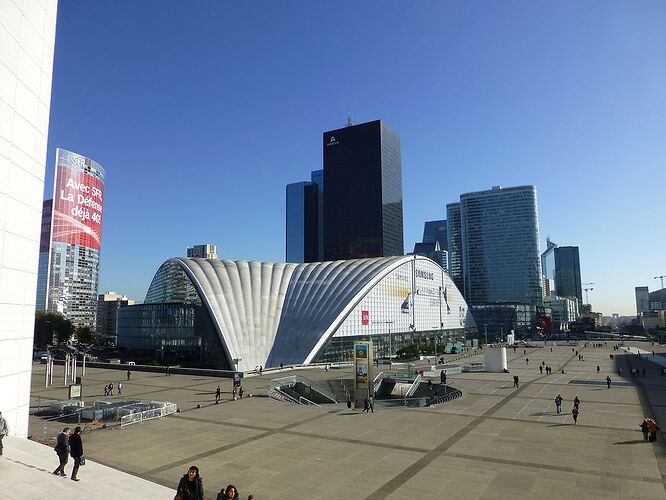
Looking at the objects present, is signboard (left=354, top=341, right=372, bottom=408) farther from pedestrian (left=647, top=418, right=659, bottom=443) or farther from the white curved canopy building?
the white curved canopy building

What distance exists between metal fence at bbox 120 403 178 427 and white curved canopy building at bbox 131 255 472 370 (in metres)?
30.1

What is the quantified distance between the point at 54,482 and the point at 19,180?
1237 centimetres

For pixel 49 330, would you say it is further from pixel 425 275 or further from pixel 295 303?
pixel 425 275

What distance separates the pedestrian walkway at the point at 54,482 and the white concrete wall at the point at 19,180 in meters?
3.10

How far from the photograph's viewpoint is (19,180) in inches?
797

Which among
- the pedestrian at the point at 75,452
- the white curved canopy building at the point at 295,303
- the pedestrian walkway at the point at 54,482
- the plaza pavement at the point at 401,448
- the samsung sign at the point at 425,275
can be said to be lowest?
the plaza pavement at the point at 401,448

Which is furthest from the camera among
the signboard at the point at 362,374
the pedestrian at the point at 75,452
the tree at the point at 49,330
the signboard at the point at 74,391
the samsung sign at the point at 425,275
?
the tree at the point at 49,330

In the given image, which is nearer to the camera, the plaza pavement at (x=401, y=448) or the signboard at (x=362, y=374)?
the plaza pavement at (x=401, y=448)

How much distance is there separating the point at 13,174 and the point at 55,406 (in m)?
18.9

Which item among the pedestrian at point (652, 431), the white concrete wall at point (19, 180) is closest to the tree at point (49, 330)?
the white concrete wall at point (19, 180)

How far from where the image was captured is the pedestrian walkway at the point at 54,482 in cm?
1391

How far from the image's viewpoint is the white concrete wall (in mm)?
19203

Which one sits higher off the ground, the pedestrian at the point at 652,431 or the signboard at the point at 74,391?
the signboard at the point at 74,391

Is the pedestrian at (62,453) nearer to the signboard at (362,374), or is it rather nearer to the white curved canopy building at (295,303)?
the signboard at (362,374)
